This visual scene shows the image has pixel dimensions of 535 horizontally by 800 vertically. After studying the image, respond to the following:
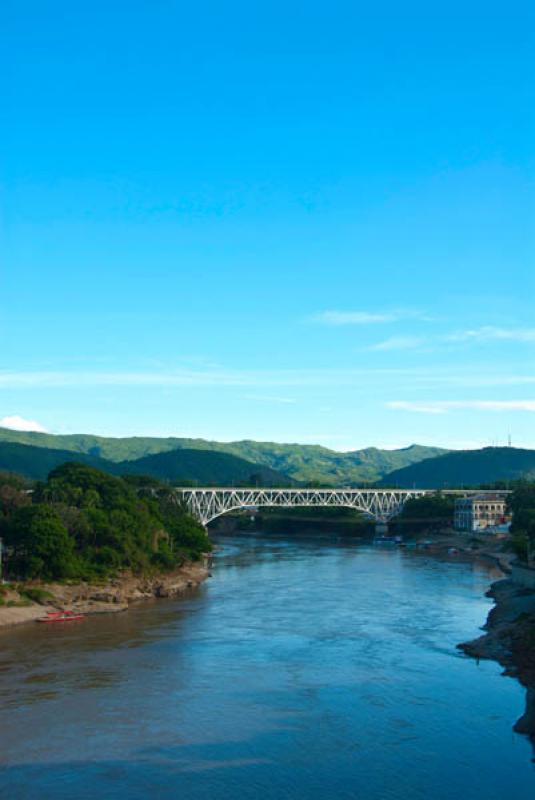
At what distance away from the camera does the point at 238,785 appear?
25.0 meters

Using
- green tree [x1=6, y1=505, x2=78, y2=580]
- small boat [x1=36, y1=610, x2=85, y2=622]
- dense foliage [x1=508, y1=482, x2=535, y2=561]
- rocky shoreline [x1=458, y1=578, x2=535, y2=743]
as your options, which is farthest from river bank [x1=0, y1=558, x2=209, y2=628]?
dense foliage [x1=508, y1=482, x2=535, y2=561]

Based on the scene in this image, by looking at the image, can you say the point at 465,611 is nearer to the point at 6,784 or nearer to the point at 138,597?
the point at 138,597

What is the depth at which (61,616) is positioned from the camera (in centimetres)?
5306

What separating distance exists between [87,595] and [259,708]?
29187 millimetres

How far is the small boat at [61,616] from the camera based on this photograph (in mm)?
52094

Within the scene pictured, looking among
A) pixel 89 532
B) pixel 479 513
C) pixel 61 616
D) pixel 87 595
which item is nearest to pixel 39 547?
pixel 87 595

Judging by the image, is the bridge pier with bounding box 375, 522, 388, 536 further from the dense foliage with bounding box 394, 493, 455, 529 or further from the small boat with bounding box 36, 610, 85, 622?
the small boat with bounding box 36, 610, 85, 622

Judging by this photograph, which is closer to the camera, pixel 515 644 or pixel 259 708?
pixel 259 708

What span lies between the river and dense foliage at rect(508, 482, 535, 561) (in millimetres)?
19640

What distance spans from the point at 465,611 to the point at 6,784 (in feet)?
132

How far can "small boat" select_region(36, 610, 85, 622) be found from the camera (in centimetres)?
5209

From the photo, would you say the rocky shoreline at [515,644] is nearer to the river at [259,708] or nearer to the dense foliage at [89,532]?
the river at [259,708]

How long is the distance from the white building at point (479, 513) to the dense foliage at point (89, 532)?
6516 cm

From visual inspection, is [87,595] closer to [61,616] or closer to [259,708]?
[61,616]
